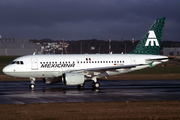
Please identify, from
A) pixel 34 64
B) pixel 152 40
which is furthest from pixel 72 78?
pixel 152 40

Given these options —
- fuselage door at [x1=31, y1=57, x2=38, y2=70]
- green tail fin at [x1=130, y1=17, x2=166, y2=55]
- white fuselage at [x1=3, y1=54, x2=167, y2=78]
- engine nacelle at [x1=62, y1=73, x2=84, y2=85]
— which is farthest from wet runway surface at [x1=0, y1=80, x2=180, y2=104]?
green tail fin at [x1=130, y1=17, x2=166, y2=55]

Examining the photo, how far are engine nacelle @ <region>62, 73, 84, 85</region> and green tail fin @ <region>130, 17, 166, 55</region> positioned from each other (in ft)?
34.3

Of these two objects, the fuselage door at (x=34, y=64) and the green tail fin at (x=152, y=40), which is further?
the green tail fin at (x=152, y=40)

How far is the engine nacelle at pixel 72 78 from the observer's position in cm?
2997

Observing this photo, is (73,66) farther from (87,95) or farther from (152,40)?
(152,40)

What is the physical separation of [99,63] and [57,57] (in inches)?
196

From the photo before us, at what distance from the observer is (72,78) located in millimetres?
30109

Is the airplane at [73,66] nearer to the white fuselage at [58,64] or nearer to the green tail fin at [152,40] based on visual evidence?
the white fuselage at [58,64]

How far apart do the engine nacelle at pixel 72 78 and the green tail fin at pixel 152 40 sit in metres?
10.5

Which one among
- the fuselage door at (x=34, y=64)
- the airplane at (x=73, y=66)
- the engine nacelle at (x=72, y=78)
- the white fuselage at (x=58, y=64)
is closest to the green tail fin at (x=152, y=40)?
the airplane at (x=73, y=66)

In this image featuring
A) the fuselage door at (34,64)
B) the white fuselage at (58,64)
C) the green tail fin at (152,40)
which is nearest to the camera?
the white fuselage at (58,64)

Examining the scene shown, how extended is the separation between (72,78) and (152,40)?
13.8m

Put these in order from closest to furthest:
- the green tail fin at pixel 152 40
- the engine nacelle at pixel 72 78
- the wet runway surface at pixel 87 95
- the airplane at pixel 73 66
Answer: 1. the wet runway surface at pixel 87 95
2. the engine nacelle at pixel 72 78
3. the airplane at pixel 73 66
4. the green tail fin at pixel 152 40

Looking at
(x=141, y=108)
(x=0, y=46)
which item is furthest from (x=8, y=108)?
(x=0, y=46)
